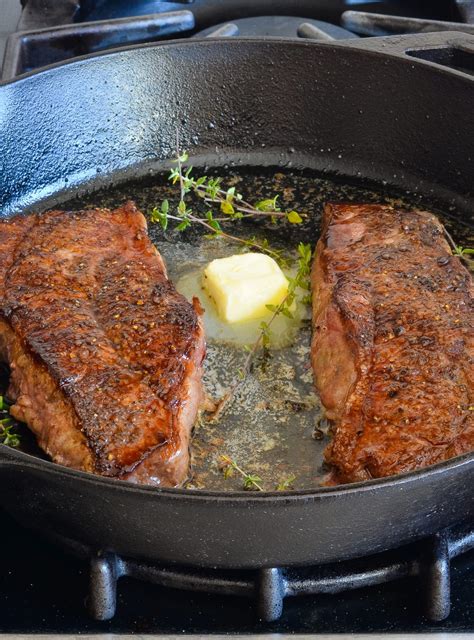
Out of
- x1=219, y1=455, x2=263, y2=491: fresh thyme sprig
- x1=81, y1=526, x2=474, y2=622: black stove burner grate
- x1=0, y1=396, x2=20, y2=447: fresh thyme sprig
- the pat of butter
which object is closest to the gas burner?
the pat of butter

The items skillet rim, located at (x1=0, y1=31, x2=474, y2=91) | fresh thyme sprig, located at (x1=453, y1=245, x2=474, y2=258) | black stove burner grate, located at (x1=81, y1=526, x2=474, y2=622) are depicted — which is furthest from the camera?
skillet rim, located at (x1=0, y1=31, x2=474, y2=91)

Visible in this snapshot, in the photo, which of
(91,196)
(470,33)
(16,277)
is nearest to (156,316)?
(16,277)

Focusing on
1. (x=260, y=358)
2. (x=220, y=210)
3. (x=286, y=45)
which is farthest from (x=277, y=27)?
(x=260, y=358)

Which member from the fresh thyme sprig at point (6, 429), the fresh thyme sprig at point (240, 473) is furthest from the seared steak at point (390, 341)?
the fresh thyme sprig at point (6, 429)

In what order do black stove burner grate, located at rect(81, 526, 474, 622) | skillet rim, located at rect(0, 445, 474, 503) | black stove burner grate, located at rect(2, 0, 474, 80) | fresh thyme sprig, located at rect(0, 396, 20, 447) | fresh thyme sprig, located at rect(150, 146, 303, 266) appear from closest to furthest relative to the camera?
skillet rim, located at rect(0, 445, 474, 503) → black stove burner grate, located at rect(81, 526, 474, 622) → fresh thyme sprig, located at rect(0, 396, 20, 447) → fresh thyme sprig, located at rect(150, 146, 303, 266) → black stove burner grate, located at rect(2, 0, 474, 80)

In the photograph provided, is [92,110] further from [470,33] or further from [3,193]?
[470,33]

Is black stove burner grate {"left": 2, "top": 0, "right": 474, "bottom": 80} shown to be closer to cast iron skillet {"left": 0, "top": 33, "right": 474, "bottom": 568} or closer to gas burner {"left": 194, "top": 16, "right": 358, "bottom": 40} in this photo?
gas burner {"left": 194, "top": 16, "right": 358, "bottom": 40}

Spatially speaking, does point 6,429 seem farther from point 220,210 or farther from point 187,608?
point 220,210
